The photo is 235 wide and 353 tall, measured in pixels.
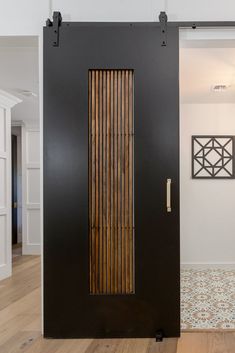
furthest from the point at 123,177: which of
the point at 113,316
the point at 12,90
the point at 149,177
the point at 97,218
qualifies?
the point at 12,90

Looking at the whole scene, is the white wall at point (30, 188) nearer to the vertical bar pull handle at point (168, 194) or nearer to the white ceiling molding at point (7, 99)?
the white ceiling molding at point (7, 99)

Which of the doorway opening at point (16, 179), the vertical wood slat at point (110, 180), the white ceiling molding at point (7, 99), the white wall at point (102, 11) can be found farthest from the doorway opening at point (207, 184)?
the doorway opening at point (16, 179)

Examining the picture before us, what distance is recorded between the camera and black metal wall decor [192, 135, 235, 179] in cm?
544

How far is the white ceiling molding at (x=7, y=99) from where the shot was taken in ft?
16.1

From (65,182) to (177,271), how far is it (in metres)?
1.05

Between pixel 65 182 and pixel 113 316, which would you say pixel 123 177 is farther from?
pixel 113 316

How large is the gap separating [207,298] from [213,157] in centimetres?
230

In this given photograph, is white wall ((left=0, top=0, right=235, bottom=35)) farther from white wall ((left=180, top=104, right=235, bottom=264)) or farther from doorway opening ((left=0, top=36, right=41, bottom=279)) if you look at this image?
white wall ((left=180, top=104, right=235, bottom=264))

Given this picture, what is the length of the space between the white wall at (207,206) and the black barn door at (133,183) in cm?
285

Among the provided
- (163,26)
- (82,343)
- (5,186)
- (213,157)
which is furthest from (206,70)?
(5,186)

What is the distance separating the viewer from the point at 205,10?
8.83 feet

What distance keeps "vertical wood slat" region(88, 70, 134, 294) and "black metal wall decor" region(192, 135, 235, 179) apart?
2.98m

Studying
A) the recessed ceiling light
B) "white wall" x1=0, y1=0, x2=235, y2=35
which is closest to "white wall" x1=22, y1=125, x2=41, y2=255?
the recessed ceiling light

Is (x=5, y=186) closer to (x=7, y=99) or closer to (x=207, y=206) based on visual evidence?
(x=7, y=99)
